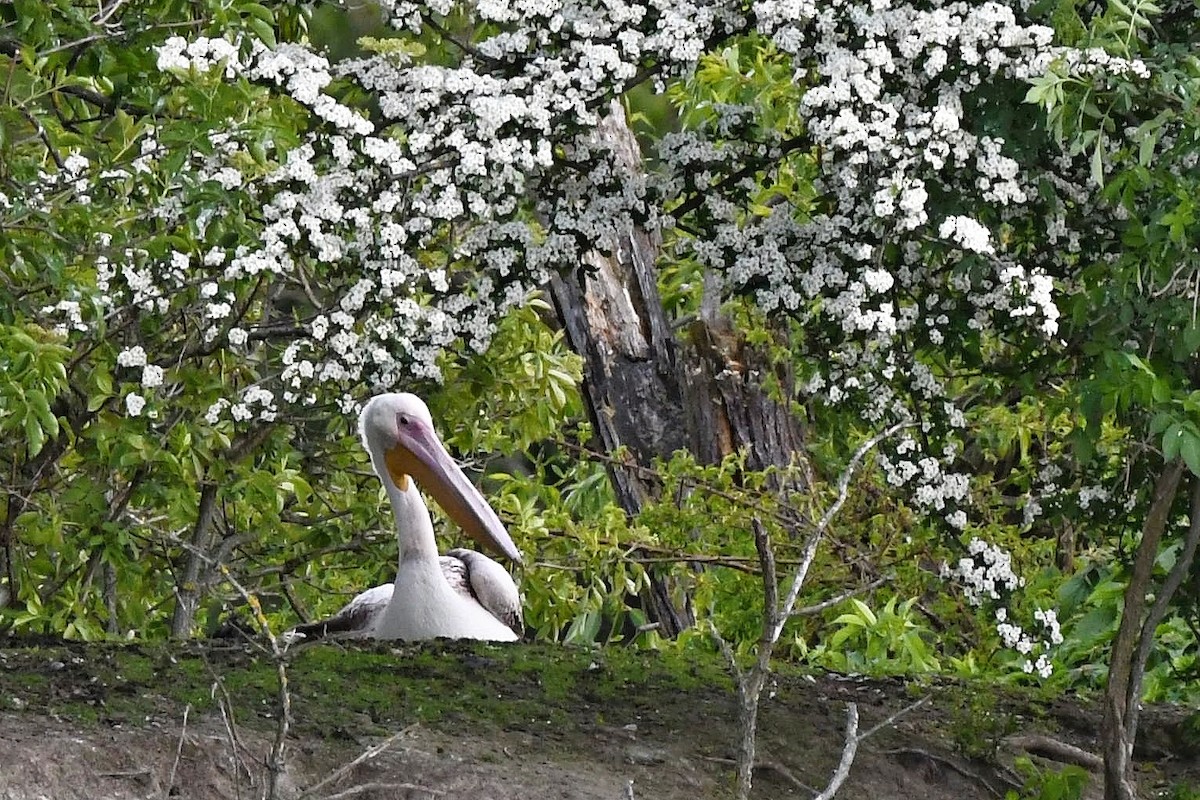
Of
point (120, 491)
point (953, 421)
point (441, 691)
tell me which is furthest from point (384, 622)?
point (953, 421)

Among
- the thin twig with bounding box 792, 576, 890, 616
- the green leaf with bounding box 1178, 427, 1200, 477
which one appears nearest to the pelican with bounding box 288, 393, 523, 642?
the thin twig with bounding box 792, 576, 890, 616

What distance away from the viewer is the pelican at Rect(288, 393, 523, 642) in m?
7.14

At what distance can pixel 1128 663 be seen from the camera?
15.9 ft

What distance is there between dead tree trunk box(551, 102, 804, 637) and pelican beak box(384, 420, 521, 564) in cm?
194

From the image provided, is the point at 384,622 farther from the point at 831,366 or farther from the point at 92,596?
the point at 831,366

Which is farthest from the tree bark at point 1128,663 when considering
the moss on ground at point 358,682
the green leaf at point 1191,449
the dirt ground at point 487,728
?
the moss on ground at point 358,682

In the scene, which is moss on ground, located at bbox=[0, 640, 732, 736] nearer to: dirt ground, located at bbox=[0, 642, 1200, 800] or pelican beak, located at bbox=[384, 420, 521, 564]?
dirt ground, located at bbox=[0, 642, 1200, 800]

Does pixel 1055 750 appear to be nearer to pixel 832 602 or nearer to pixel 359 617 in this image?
pixel 832 602

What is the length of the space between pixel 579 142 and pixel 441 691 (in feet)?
5.61

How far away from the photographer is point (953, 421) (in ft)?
16.9

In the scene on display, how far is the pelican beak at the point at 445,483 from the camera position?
23.4 feet

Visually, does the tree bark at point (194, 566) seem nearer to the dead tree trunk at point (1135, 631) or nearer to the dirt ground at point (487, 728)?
the dirt ground at point (487, 728)

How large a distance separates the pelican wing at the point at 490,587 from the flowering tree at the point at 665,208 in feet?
7.00

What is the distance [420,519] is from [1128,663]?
10.8 ft
